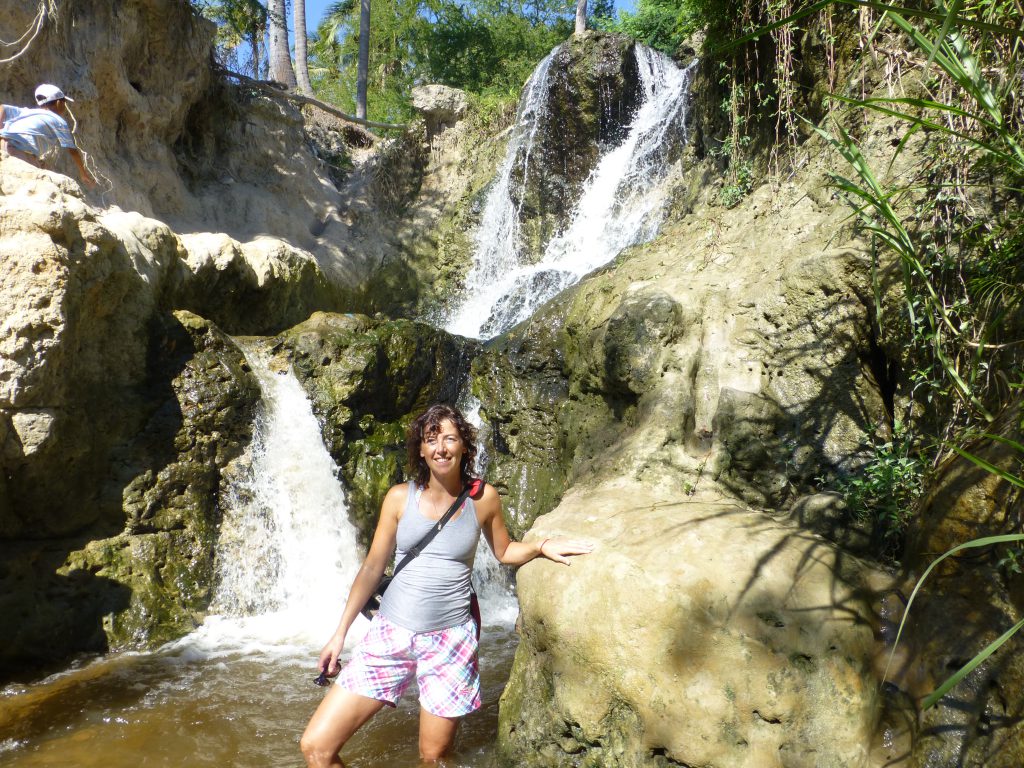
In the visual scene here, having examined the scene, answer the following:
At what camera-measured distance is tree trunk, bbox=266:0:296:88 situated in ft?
47.4

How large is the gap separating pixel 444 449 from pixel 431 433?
0.30ft

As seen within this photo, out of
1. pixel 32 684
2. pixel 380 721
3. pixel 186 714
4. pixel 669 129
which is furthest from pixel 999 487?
pixel 669 129

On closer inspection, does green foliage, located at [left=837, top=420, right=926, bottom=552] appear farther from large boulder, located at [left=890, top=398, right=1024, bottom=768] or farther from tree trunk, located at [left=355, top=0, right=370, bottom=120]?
tree trunk, located at [left=355, top=0, right=370, bottom=120]

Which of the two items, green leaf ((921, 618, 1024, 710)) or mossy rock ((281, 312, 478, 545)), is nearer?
green leaf ((921, 618, 1024, 710))

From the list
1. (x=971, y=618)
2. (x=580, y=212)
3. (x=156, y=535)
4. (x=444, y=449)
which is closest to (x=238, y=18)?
(x=580, y=212)

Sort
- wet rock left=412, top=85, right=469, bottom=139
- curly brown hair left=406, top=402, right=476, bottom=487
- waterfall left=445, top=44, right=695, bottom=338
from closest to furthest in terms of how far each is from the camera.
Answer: curly brown hair left=406, top=402, right=476, bottom=487, waterfall left=445, top=44, right=695, bottom=338, wet rock left=412, top=85, right=469, bottom=139

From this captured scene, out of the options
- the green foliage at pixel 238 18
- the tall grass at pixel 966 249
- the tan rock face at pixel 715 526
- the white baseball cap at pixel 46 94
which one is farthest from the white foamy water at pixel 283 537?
the green foliage at pixel 238 18

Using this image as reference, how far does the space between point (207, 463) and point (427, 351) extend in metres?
2.36

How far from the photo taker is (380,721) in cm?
404

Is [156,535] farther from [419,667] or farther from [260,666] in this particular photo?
[419,667]

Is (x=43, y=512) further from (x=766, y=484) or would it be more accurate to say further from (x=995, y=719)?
(x=995, y=719)

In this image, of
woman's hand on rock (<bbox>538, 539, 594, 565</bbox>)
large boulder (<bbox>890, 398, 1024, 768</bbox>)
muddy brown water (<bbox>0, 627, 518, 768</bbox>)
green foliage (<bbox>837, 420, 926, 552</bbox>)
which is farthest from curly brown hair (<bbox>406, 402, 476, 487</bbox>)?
green foliage (<bbox>837, 420, 926, 552</bbox>)

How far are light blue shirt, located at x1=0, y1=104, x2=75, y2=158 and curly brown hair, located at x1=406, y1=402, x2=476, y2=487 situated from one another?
17.4ft

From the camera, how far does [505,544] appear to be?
3039 mm
